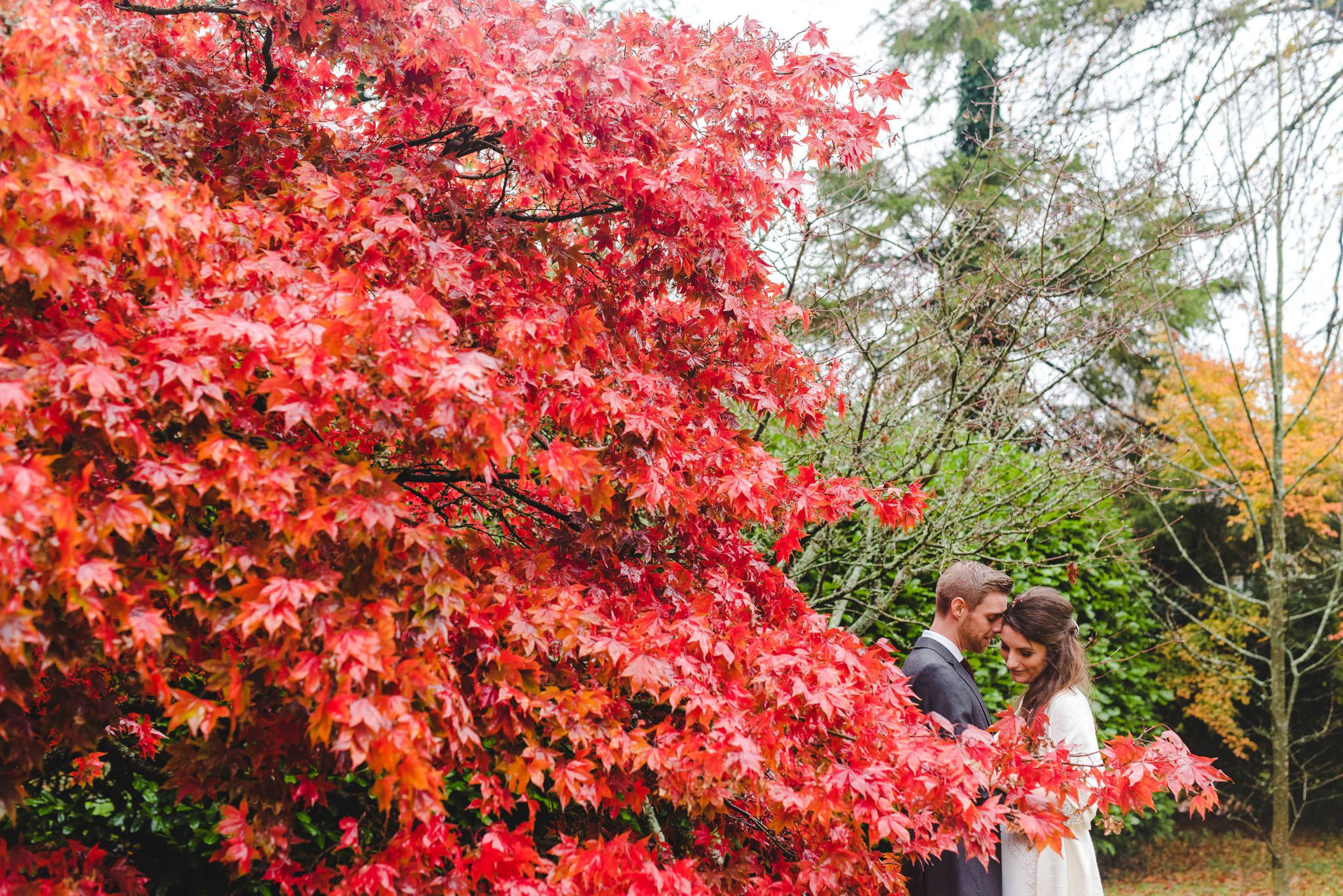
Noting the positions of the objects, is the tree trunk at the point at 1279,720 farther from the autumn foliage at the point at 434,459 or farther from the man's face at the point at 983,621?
the autumn foliage at the point at 434,459

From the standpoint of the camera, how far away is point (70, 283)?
179 cm

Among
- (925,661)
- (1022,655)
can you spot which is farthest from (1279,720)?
(925,661)

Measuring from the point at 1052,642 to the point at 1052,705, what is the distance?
0.22 meters

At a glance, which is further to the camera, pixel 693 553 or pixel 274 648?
pixel 693 553

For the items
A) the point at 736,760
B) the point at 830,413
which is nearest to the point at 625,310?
the point at 736,760

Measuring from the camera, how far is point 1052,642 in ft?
10.6

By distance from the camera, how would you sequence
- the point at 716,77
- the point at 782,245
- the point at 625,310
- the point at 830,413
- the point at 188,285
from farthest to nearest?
1. the point at 830,413
2. the point at 782,245
3. the point at 625,310
4. the point at 716,77
5. the point at 188,285

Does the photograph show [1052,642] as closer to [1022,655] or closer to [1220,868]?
[1022,655]

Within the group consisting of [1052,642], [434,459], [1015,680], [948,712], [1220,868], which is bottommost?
[1220,868]

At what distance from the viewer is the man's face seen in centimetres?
336

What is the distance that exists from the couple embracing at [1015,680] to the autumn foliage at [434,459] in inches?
21.0

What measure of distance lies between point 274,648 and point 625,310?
1434 millimetres

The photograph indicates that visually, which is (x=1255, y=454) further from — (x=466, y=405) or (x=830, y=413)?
(x=466, y=405)

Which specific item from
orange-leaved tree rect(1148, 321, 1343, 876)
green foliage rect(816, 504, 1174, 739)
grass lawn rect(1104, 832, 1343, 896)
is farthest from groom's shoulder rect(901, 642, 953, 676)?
grass lawn rect(1104, 832, 1343, 896)
